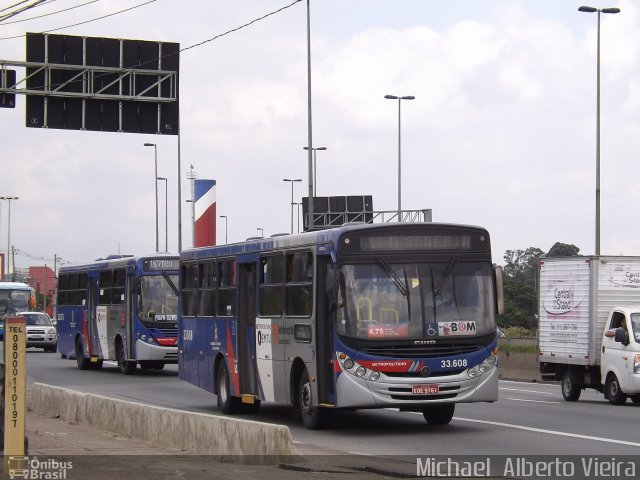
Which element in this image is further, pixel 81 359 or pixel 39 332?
pixel 39 332

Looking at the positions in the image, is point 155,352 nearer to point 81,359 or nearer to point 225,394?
point 81,359

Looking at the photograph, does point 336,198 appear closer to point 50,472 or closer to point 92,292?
point 92,292

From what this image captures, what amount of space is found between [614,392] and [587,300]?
2494 millimetres

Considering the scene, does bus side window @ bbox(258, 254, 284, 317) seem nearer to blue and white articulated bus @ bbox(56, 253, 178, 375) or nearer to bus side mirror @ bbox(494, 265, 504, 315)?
bus side mirror @ bbox(494, 265, 504, 315)

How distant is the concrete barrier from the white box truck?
998 centimetres

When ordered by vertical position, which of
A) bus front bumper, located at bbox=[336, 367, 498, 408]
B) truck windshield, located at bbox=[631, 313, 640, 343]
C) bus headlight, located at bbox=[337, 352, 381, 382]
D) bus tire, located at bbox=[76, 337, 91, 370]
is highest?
truck windshield, located at bbox=[631, 313, 640, 343]

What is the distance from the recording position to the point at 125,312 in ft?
118

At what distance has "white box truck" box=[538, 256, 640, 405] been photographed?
976 inches

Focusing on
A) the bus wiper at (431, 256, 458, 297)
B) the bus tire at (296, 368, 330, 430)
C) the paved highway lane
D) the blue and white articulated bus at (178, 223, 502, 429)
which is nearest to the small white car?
the paved highway lane

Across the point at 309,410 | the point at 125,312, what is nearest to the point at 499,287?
the point at 309,410

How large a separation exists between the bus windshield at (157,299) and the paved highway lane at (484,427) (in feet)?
16.1

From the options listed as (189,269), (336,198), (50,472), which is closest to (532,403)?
(189,269)

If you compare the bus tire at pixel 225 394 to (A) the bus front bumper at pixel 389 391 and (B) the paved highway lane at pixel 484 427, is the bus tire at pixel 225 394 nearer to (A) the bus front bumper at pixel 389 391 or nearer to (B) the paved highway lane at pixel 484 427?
(B) the paved highway lane at pixel 484 427

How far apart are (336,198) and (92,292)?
Answer: 101ft
